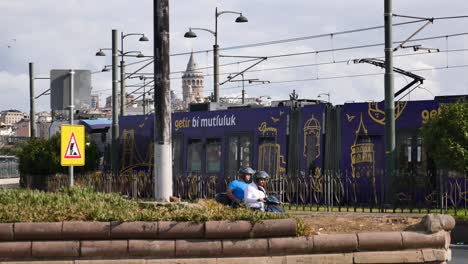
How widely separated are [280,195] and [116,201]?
1710cm

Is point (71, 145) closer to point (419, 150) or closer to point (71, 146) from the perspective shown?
point (71, 146)

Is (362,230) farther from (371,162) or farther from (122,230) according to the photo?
(371,162)

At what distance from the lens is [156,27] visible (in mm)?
11672

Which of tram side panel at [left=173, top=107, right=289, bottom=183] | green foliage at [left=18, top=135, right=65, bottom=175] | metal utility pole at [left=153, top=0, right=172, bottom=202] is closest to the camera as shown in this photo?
metal utility pole at [left=153, top=0, right=172, bottom=202]

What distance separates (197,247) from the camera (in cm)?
865

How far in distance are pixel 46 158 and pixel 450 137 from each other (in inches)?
782

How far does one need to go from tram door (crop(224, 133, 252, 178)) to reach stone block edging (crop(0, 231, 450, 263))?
22.2 metres

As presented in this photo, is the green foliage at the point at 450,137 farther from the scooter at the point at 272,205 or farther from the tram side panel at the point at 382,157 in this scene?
the scooter at the point at 272,205

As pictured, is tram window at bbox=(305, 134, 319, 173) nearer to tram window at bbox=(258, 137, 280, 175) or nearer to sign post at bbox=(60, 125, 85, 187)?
tram window at bbox=(258, 137, 280, 175)

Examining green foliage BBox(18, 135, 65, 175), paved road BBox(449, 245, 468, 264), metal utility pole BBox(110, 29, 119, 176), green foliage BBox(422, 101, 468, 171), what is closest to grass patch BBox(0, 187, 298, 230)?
paved road BBox(449, 245, 468, 264)

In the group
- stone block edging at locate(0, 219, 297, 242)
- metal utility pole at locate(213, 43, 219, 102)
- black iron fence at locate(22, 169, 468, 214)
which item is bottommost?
black iron fence at locate(22, 169, 468, 214)

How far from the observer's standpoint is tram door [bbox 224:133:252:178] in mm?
31312

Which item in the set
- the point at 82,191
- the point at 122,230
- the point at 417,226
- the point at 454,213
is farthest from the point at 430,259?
the point at 454,213

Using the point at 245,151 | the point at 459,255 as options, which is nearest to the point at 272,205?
→ the point at 459,255
